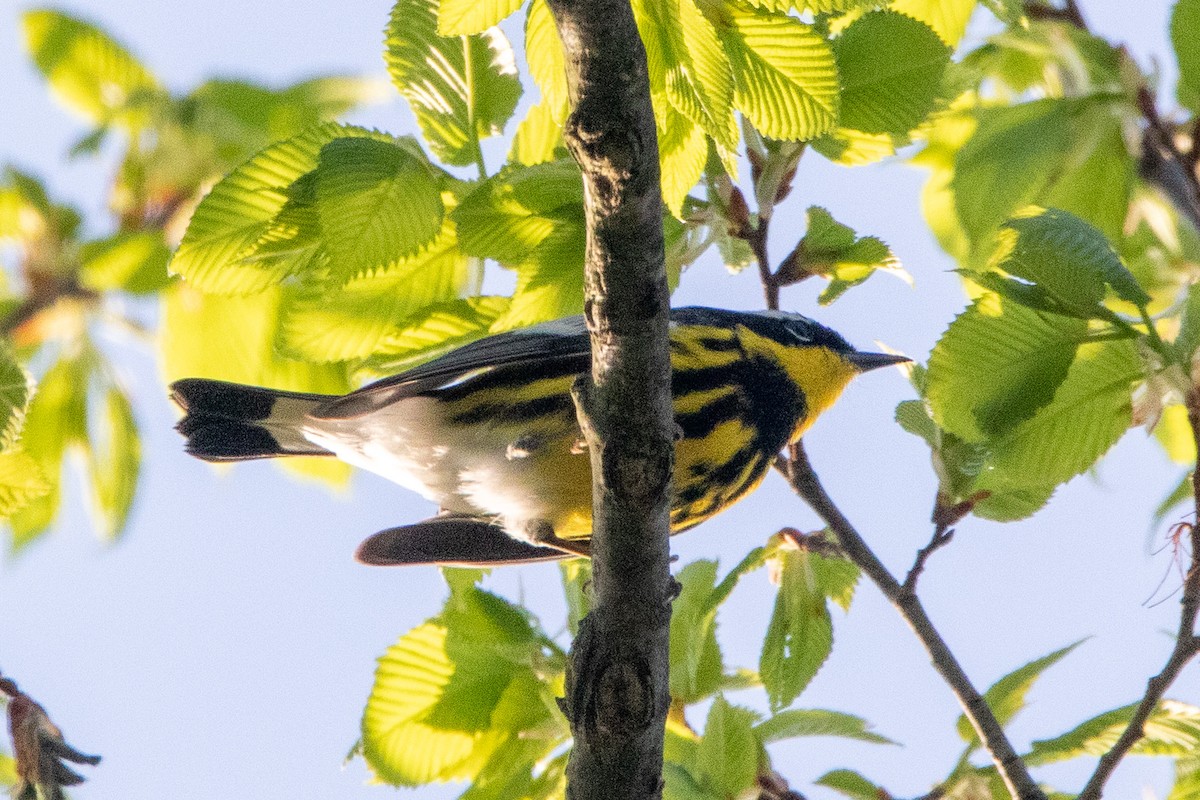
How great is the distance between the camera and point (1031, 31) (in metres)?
2.72

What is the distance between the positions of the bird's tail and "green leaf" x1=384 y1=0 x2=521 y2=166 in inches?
27.9

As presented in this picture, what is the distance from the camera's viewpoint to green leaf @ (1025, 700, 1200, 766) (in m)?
2.24

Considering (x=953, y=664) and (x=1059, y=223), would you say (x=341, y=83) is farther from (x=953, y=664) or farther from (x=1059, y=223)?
(x=953, y=664)

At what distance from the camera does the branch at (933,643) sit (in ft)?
7.18

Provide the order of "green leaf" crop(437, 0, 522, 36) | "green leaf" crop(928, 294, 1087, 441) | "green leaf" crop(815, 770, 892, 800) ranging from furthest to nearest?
"green leaf" crop(815, 770, 892, 800), "green leaf" crop(928, 294, 1087, 441), "green leaf" crop(437, 0, 522, 36)

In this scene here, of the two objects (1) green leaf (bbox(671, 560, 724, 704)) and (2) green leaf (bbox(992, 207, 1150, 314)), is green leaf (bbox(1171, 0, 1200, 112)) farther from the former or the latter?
(1) green leaf (bbox(671, 560, 724, 704))

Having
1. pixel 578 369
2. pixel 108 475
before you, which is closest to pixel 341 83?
pixel 578 369

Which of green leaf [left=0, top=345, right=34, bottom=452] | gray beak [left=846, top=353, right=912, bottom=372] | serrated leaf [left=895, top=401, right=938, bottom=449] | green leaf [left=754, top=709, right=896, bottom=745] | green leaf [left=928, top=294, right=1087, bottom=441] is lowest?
green leaf [left=754, top=709, right=896, bottom=745]

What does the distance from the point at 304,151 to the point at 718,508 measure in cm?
114

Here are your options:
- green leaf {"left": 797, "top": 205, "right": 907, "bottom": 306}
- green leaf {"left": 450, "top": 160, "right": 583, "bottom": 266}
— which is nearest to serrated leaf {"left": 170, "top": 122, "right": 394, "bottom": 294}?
green leaf {"left": 450, "top": 160, "right": 583, "bottom": 266}

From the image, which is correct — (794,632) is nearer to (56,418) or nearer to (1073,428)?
(1073,428)

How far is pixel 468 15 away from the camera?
5.57ft

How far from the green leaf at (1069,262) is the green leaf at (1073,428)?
199mm

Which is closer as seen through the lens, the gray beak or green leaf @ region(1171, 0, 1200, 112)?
green leaf @ region(1171, 0, 1200, 112)
